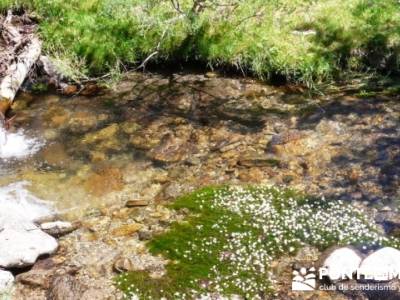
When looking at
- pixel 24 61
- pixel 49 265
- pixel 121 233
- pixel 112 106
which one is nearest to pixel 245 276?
A: pixel 121 233

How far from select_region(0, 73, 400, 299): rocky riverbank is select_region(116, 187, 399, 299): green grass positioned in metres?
0.23

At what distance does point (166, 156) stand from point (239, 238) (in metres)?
3.15

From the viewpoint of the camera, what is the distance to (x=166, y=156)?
11164 millimetres

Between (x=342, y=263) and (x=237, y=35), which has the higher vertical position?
(x=237, y=35)

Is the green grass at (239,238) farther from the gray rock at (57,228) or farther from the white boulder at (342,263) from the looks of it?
the gray rock at (57,228)

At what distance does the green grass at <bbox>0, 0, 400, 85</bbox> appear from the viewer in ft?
42.1

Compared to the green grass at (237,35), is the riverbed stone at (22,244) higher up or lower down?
lower down

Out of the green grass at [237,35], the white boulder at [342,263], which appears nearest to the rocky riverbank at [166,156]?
the white boulder at [342,263]

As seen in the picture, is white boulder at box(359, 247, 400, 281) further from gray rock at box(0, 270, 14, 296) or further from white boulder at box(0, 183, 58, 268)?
gray rock at box(0, 270, 14, 296)

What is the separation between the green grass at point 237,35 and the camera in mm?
12836

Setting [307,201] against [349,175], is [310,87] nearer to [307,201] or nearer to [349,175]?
[349,175]

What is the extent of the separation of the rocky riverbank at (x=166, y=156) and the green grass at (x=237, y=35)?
23.2 inches

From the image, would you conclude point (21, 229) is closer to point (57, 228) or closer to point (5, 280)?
point (57, 228)

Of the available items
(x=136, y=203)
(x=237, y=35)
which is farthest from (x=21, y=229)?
(x=237, y=35)
